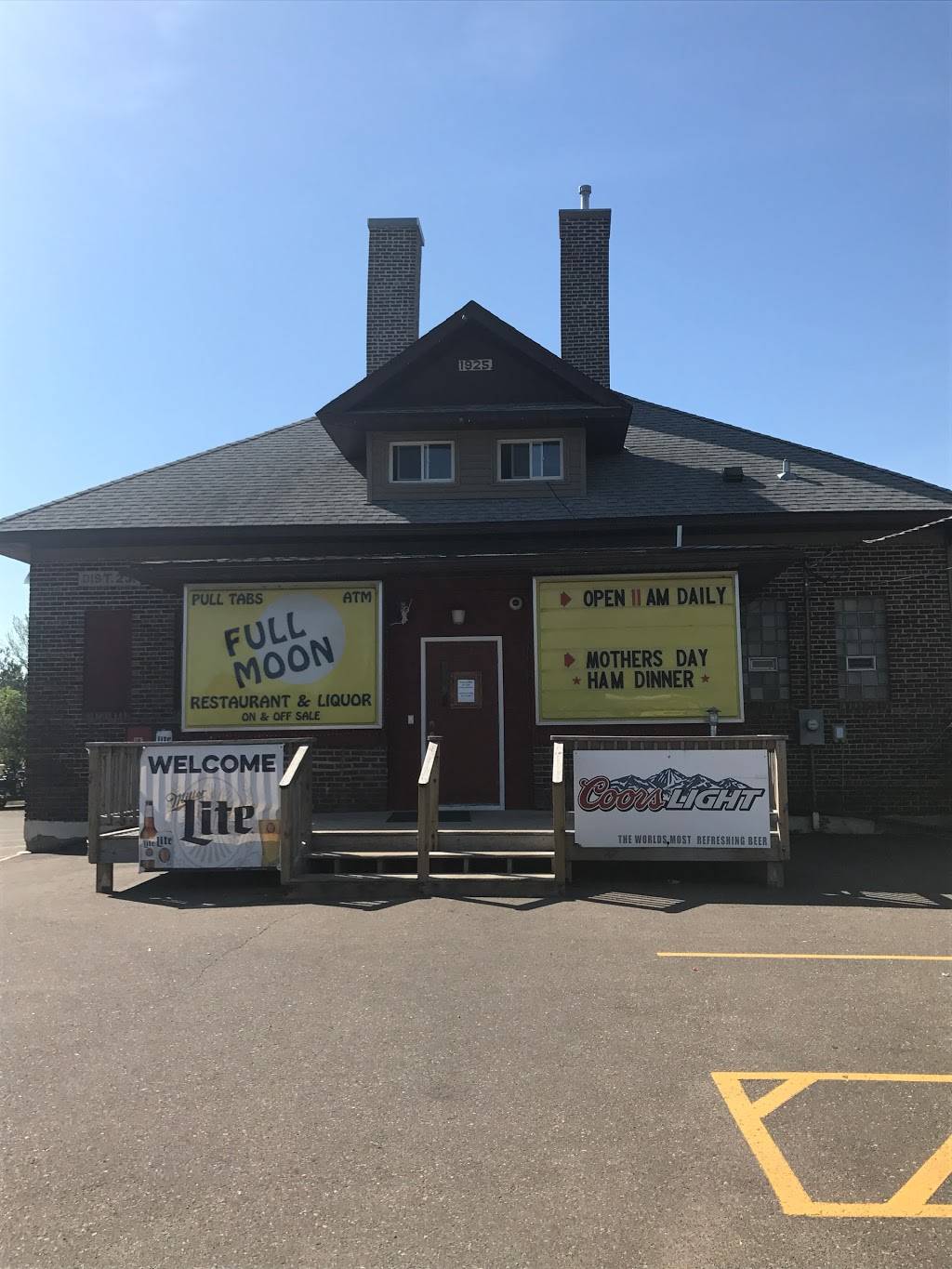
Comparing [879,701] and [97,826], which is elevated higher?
[879,701]

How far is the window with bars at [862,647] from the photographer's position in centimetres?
1304

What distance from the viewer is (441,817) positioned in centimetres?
1138

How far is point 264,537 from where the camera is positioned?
13.2m

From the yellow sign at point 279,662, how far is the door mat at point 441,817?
4.28 ft

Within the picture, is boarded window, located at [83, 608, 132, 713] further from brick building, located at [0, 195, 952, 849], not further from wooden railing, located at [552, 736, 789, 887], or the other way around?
wooden railing, located at [552, 736, 789, 887]

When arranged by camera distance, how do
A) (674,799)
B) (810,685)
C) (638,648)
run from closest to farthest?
1. (674,799)
2. (638,648)
3. (810,685)

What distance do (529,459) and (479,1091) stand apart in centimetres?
1141

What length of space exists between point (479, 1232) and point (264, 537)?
1116cm

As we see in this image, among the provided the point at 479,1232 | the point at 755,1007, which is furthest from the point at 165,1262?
the point at 755,1007

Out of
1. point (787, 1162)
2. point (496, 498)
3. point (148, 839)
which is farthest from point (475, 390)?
point (787, 1162)

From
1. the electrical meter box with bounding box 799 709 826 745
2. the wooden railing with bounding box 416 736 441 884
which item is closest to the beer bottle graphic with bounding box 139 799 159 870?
the wooden railing with bounding box 416 736 441 884

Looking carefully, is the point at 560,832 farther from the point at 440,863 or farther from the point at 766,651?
the point at 766,651

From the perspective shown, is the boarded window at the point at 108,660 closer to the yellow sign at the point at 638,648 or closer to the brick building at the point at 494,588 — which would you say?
the brick building at the point at 494,588

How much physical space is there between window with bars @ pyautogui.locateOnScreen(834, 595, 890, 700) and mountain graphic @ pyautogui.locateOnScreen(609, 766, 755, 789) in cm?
495
